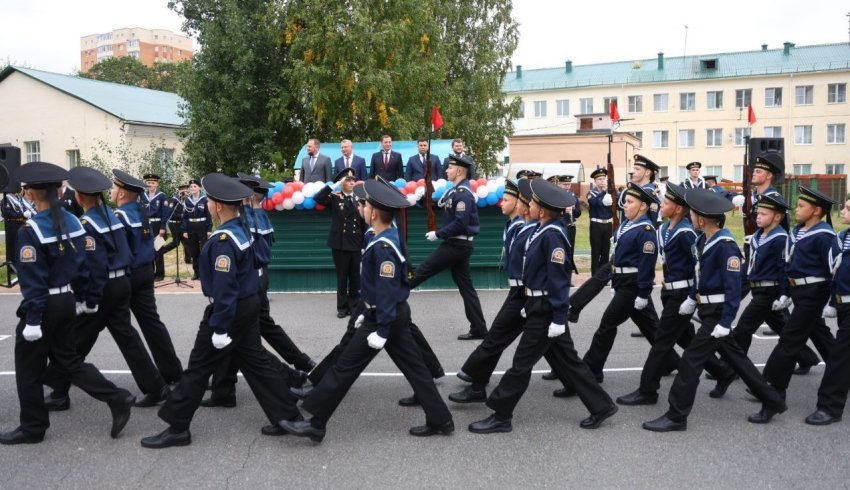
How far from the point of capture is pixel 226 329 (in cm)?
538

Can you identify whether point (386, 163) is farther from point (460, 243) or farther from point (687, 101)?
point (687, 101)

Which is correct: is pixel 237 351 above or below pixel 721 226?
below

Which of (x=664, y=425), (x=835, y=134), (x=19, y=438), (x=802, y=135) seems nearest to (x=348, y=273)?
(x=19, y=438)

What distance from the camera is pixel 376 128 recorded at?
79.7ft

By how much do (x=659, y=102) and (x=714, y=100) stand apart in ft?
13.7

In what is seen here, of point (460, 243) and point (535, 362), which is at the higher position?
point (460, 243)

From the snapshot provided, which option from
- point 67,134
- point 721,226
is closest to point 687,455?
point 721,226

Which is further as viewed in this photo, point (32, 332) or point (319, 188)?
point (319, 188)

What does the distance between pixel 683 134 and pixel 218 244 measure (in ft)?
195

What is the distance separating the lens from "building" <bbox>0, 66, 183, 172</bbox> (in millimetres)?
34031

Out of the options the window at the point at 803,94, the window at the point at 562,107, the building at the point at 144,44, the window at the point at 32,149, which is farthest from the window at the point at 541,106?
the building at the point at 144,44

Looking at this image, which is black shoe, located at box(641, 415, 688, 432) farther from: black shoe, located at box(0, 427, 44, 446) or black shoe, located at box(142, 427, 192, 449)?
black shoe, located at box(0, 427, 44, 446)

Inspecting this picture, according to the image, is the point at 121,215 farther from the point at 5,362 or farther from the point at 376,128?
the point at 376,128

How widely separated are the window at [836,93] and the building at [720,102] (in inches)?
2.6
